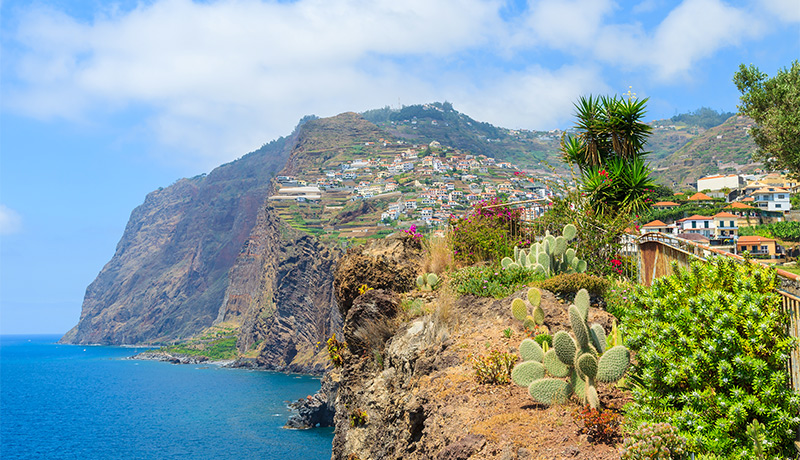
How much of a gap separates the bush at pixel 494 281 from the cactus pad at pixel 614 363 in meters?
3.59

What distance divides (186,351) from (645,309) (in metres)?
148

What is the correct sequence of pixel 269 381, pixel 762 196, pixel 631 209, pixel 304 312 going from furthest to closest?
1. pixel 304 312
2. pixel 269 381
3. pixel 762 196
4. pixel 631 209

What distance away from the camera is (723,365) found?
3.71m

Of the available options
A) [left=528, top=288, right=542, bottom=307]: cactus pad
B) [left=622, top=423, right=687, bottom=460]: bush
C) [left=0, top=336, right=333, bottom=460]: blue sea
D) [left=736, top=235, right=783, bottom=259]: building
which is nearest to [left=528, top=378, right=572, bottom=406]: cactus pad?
[left=622, top=423, right=687, bottom=460]: bush

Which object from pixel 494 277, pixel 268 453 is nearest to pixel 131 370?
pixel 268 453

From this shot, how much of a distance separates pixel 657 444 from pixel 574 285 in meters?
Result: 4.28

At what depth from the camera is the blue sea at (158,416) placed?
155 feet

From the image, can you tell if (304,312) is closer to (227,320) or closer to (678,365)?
(227,320)

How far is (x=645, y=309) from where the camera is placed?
4.94 m

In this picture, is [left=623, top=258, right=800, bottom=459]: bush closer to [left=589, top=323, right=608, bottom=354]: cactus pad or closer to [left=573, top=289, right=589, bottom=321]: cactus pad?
[left=589, top=323, right=608, bottom=354]: cactus pad

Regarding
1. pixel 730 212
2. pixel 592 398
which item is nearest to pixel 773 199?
pixel 730 212

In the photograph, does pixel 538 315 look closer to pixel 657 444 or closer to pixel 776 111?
pixel 657 444

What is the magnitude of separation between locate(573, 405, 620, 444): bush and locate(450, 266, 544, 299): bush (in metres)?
3.96

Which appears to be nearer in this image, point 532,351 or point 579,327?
point 579,327
